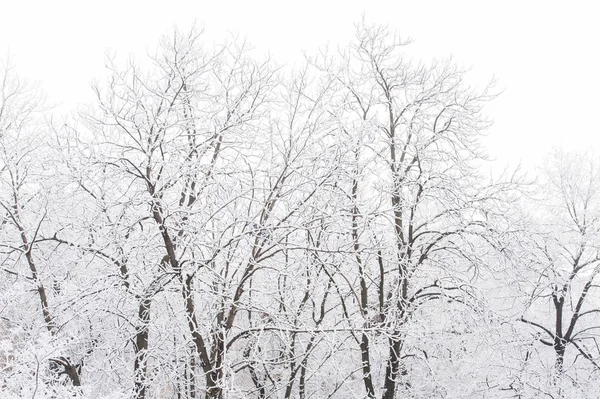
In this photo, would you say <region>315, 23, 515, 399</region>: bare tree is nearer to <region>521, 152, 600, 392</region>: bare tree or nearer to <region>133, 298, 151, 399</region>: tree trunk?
<region>521, 152, 600, 392</region>: bare tree

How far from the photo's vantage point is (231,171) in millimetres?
8391

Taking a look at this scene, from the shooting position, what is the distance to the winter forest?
7.40m

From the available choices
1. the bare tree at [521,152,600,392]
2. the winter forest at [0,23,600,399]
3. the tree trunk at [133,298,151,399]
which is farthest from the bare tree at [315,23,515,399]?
the tree trunk at [133,298,151,399]

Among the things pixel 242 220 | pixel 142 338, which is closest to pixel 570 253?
pixel 242 220

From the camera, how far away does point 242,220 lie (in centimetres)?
709

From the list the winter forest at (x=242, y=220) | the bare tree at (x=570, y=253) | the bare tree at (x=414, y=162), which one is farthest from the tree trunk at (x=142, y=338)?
the bare tree at (x=570, y=253)

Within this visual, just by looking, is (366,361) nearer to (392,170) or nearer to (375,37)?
(392,170)

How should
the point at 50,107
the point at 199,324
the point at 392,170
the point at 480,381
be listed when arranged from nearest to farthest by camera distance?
the point at 199,324, the point at 392,170, the point at 50,107, the point at 480,381

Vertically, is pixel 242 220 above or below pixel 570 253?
below

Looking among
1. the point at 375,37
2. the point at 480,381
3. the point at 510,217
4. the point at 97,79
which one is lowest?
the point at 480,381

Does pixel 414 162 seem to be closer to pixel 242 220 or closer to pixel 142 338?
pixel 242 220

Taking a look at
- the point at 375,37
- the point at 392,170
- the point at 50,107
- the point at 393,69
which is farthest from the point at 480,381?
the point at 50,107

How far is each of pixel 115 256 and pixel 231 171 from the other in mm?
2268

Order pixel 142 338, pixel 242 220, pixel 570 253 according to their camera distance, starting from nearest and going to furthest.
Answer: pixel 242 220 < pixel 142 338 < pixel 570 253
